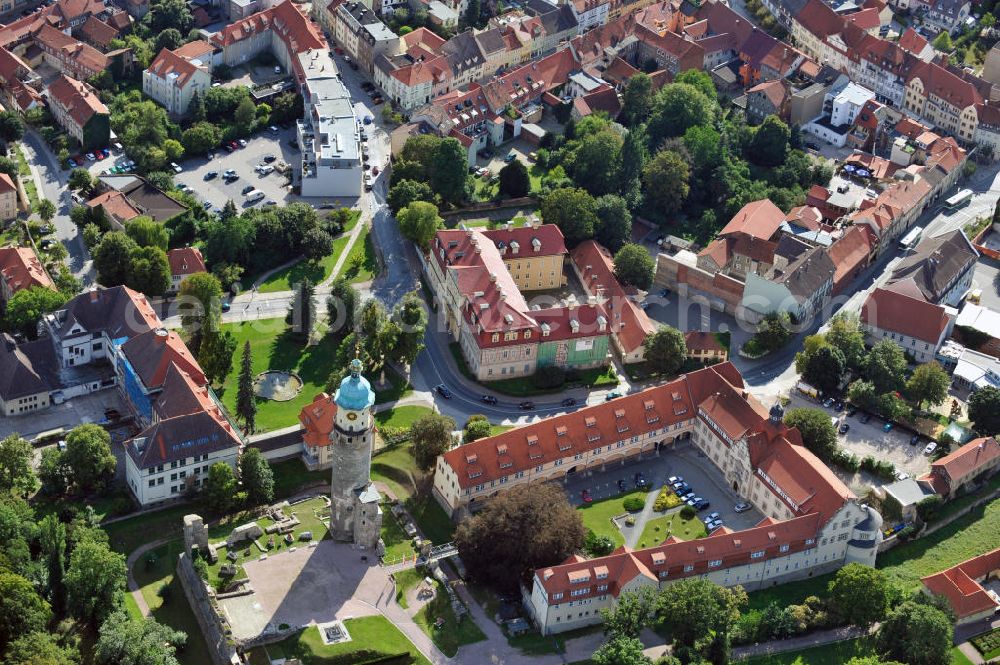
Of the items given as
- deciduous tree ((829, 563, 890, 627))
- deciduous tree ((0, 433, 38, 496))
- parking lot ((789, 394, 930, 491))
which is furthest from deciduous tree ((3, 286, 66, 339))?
deciduous tree ((829, 563, 890, 627))

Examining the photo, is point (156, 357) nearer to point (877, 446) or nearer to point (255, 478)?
point (255, 478)

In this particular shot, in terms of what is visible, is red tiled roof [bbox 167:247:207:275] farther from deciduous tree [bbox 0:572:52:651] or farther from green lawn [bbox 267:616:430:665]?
green lawn [bbox 267:616:430:665]

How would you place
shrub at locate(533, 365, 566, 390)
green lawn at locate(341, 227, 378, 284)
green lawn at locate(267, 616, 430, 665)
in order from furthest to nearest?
1. green lawn at locate(341, 227, 378, 284)
2. shrub at locate(533, 365, 566, 390)
3. green lawn at locate(267, 616, 430, 665)

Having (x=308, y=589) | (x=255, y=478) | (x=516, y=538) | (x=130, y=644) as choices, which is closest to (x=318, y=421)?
(x=255, y=478)

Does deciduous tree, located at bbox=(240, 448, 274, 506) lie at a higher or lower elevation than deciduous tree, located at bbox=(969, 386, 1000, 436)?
lower

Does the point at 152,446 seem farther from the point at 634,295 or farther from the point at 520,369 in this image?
the point at 634,295

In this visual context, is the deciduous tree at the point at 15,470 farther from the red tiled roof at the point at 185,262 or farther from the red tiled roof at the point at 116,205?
the red tiled roof at the point at 116,205

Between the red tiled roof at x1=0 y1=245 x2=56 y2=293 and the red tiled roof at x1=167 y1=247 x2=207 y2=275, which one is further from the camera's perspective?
the red tiled roof at x1=167 y1=247 x2=207 y2=275

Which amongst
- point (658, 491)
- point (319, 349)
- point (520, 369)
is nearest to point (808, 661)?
point (658, 491)
